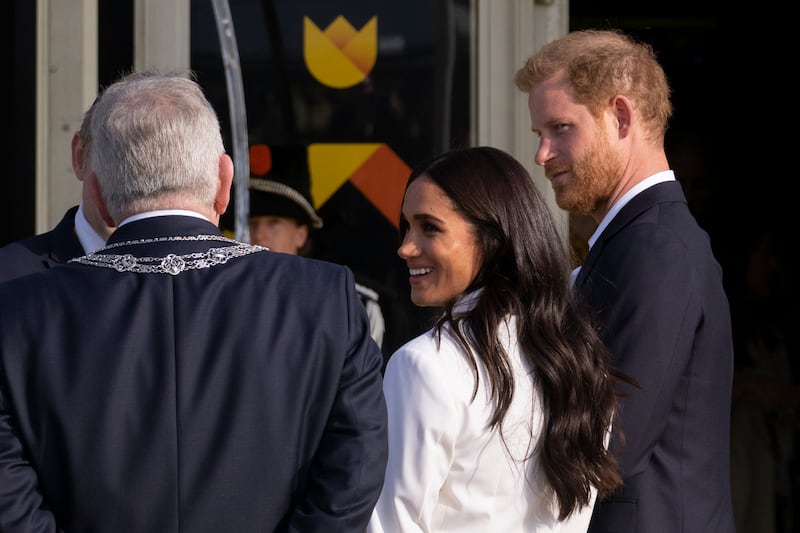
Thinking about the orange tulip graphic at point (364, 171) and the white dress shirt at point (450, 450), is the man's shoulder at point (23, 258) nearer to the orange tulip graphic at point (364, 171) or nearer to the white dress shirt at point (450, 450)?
the white dress shirt at point (450, 450)

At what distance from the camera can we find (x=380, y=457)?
6.38 ft

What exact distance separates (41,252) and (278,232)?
145 cm

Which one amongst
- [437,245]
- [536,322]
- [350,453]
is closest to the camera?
[350,453]

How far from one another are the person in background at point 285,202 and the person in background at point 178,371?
6.95ft

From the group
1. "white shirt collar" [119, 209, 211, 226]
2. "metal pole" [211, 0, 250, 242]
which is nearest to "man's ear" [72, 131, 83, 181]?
"white shirt collar" [119, 209, 211, 226]

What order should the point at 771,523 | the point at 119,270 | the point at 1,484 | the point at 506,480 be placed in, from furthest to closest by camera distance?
the point at 771,523, the point at 506,480, the point at 119,270, the point at 1,484

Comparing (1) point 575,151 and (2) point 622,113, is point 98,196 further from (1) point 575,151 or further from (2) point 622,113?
(2) point 622,113

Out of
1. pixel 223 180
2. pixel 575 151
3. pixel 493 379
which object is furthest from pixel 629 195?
pixel 223 180

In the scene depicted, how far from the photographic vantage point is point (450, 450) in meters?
2.04

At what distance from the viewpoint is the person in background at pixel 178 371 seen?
1.82m

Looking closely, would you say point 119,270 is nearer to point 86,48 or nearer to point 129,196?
point 129,196

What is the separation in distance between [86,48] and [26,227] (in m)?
0.62

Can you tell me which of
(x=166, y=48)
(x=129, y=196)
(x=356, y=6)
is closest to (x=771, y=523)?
(x=356, y=6)

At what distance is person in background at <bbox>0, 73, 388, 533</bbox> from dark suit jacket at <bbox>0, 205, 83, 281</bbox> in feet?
2.63
